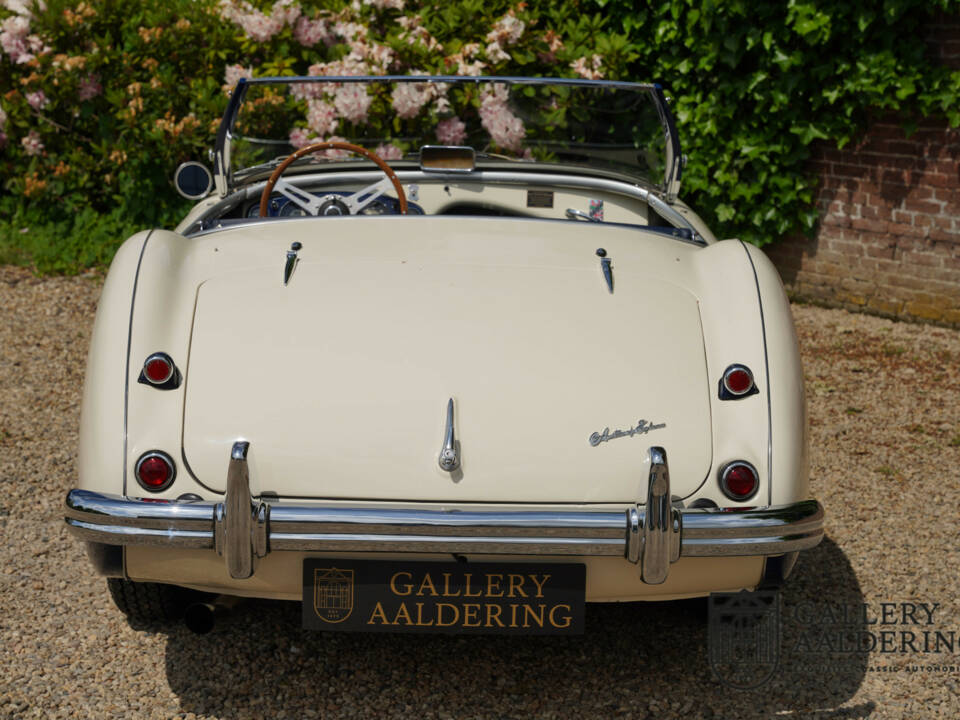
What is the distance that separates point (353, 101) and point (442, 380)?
169 centimetres

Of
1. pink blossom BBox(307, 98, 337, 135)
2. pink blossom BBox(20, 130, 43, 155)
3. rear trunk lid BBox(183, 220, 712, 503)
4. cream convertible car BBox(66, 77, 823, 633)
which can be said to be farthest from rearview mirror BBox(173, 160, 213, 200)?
pink blossom BBox(20, 130, 43, 155)

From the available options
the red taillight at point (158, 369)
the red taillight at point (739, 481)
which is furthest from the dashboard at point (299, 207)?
the red taillight at point (739, 481)

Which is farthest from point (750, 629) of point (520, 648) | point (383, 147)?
point (383, 147)

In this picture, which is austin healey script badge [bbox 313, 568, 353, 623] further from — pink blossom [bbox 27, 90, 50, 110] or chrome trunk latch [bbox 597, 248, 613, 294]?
pink blossom [bbox 27, 90, 50, 110]

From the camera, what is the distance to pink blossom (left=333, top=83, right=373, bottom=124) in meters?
3.94

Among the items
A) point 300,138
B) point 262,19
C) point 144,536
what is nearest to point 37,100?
point 262,19

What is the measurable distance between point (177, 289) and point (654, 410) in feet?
4.31

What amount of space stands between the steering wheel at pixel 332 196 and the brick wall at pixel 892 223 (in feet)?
13.2

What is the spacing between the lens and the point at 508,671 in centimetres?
299

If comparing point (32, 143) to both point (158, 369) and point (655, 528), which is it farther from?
point (655, 528)

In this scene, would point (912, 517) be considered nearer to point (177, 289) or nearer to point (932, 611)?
point (932, 611)

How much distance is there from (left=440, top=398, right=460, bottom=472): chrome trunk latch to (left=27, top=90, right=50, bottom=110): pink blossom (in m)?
5.85

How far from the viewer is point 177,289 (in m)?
2.88

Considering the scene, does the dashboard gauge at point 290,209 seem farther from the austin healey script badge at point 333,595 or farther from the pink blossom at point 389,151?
the austin healey script badge at point 333,595
